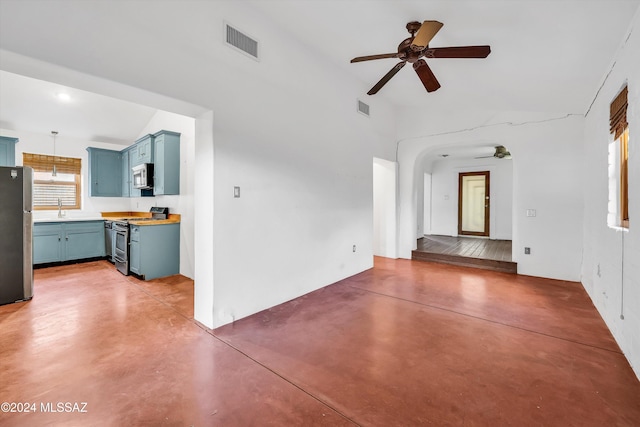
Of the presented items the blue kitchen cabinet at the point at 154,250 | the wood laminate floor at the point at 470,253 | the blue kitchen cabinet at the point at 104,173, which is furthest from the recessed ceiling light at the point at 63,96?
the wood laminate floor at the point at 470,253

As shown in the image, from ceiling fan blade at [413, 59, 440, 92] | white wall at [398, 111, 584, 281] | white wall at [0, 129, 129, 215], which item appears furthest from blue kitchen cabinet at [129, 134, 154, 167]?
white wall at [398, 111, 584, 281]

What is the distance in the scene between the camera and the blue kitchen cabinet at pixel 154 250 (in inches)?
169

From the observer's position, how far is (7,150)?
4859mm

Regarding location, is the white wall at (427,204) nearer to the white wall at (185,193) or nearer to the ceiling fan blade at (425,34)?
the ceiling fan blade at (425,34)

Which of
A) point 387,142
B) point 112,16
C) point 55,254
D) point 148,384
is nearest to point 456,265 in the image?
point 387,142

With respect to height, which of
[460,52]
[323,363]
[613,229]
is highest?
[460,52]

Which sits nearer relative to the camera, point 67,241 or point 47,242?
point 47,242

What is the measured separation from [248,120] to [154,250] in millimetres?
2881

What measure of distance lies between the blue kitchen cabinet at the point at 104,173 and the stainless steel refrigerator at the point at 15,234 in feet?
8.43

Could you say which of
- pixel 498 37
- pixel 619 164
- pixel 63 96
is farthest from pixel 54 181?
pixel 619 164

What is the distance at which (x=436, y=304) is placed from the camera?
3383 mm

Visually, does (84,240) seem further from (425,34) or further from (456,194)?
(456,194)

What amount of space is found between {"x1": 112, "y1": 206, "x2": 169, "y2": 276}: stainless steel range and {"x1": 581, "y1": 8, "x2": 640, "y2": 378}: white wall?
590 centimetres

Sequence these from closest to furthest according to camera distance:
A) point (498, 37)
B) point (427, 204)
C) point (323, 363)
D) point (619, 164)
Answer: point (323, 363), point (619, 164), point (498, 37), point (427, 204)
